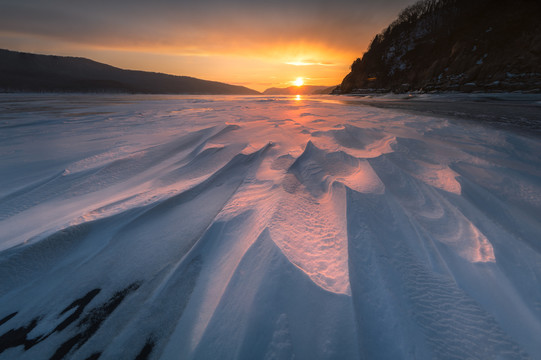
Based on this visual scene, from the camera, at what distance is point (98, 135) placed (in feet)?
10.5

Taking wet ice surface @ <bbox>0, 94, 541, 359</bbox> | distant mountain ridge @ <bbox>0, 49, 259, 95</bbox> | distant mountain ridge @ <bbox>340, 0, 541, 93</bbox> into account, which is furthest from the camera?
distant mountain ridge @ <bbox>0, 49, 259, 95</bbox>

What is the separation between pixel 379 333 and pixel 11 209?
229cm

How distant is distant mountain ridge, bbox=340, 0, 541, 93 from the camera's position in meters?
17.7

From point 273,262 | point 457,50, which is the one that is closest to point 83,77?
point 457,50

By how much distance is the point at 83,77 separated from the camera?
10088 centimetres

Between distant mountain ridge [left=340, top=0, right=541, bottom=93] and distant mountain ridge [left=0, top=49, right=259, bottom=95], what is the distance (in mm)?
80690

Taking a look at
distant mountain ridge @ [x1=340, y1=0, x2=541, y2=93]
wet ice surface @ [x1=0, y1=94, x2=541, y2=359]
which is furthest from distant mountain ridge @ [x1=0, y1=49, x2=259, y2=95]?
wet ice surface @ [x1=0, y1=94, x2=541, y2=359]

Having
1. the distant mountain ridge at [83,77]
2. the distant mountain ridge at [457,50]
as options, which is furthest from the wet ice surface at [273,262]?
the distant mountain ridge at [83,77]

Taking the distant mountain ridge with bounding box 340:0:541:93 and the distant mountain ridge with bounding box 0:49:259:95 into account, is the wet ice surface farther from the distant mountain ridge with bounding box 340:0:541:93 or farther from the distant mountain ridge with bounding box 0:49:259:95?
the distant mountain ridge with bounding box 0:49:259:95

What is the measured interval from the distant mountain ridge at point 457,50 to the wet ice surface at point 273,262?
71.5 feet

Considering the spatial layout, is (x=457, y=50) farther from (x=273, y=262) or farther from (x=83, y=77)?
(x=83, y=77)

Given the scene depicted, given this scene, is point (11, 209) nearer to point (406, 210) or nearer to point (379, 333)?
point (379, 333)

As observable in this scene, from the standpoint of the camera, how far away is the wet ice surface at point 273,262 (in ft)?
2.18

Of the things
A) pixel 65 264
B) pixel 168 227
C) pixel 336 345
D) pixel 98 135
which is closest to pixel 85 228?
pixel 65 264
